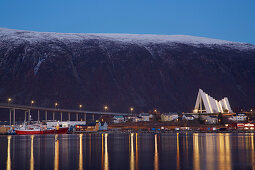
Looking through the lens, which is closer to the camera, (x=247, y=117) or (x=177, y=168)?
(x=177, y=168)

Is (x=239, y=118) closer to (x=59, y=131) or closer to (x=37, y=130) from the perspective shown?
(x=59, y=131)

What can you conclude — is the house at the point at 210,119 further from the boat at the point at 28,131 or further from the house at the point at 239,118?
the boat at the point at 28,131

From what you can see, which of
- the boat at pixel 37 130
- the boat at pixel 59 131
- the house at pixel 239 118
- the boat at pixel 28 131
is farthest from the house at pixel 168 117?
the boat at pixel 28 131

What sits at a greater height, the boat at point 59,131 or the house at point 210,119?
the house at point 210,119

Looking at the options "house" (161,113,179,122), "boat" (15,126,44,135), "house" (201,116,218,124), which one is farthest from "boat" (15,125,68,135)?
"house" (201,116,218,124)

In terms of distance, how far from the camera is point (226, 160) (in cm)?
3788

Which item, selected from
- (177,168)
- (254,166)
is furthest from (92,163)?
(254,166)

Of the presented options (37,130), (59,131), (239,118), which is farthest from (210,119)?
(37,130)

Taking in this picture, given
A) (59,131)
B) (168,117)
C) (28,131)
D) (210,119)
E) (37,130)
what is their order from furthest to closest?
(168,117)
(210,119)
(59,131)
(28,131)
(37,130)

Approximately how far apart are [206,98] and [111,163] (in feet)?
551

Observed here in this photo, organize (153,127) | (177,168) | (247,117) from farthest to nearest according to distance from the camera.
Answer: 1. (247,117)
2. (153,127)
3. (177,168)

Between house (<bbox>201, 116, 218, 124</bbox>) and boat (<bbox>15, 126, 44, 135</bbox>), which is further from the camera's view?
house (<bbox>201, 116, 218, 124</bbox>)

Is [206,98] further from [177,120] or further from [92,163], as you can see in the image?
[92,163]

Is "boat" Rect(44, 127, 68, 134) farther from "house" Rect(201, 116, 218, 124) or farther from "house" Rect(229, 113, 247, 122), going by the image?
"house" Rect(229, 113, 247, 122)
